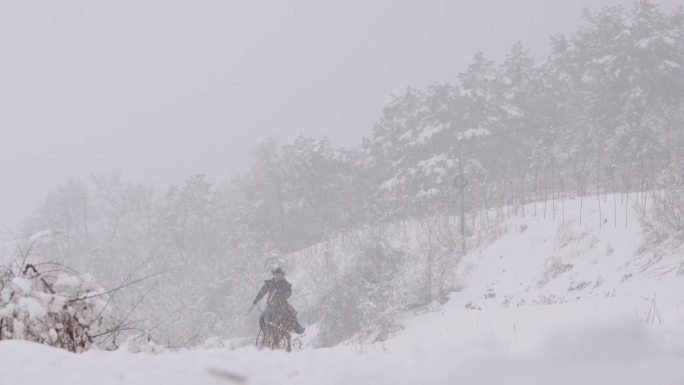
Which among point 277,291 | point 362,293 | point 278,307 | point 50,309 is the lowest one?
point 362,293

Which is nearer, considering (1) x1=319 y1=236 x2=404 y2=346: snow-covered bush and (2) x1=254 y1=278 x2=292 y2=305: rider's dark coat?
(2) x1=254 y1=278 x2=292 y2=305: rider's dark coat

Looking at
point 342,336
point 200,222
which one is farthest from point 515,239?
point 200,222

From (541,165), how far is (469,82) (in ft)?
23.9

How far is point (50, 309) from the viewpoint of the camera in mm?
3754

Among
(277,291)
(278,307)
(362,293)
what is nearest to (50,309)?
(278,307)

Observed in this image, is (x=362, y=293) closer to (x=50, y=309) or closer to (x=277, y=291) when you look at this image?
(x=277, y=291)

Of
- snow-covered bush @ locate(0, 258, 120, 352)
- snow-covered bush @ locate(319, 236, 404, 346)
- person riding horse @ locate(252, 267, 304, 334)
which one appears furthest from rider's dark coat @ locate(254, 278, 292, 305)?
snow-covered bush @ locate(319, 236, 404, 346)

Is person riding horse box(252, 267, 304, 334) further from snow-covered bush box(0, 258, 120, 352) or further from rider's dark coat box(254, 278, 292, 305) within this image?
snow-covered bush box(0, 258, 120, 352)

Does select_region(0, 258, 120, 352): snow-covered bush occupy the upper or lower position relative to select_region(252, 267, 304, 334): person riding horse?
upper

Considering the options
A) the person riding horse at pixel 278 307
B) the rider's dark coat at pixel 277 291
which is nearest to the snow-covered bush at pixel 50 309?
the person riding horse at pixel 278 307

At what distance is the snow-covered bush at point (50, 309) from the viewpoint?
3.48m

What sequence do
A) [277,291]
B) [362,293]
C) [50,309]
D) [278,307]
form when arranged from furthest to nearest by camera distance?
[362,293]
[277,291]
[278,307]
[50,309]

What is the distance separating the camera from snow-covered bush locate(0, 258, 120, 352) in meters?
3.48

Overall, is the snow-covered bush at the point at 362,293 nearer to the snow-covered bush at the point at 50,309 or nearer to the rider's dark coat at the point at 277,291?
the rider's dark coat at the point at 277,291
